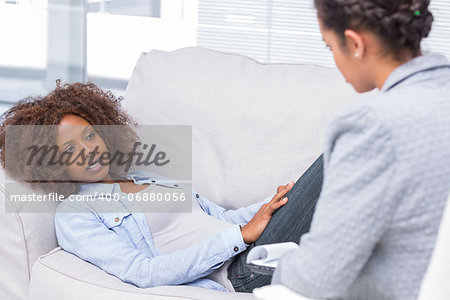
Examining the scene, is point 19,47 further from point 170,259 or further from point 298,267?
point 298,267

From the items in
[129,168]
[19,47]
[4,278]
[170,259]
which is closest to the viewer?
[170,259]

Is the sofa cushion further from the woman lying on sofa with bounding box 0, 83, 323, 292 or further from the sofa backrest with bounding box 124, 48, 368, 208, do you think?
the sofa backrest with bounding box 124, 48, 368, 208

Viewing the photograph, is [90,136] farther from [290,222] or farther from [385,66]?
[385,66]

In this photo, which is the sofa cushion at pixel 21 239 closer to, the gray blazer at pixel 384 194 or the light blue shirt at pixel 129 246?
the light blue shirt at pixel 129 246

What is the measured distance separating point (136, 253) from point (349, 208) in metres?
0.75

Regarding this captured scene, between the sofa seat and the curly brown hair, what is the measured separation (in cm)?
20

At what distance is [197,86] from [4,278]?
30.2 inches

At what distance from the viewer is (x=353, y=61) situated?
37.9 inches

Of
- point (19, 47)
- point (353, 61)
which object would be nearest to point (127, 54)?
point (19, 47)

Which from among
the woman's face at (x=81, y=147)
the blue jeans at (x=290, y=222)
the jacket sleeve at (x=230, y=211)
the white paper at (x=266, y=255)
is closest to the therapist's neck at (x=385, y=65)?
the white paper at (x=266, y=255)

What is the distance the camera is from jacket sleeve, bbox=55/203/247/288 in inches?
56.2

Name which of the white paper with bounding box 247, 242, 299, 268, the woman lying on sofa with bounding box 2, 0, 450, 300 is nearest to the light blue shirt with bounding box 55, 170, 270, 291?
the white paper with bounding box 247, 242, 299, 268

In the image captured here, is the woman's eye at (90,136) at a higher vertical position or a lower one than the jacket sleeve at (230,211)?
higher

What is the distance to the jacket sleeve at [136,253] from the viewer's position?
4.68 feet
